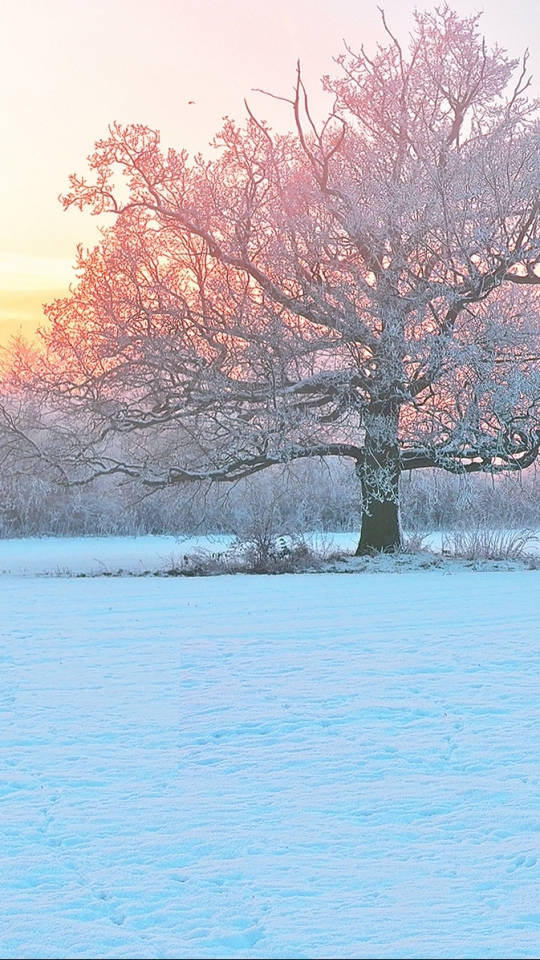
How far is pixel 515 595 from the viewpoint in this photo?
16.2 meters

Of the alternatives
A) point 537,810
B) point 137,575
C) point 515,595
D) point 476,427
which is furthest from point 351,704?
point 137,575

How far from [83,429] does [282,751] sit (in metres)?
15.8

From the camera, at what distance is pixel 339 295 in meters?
19.2

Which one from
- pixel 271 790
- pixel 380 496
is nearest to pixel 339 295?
pixel 380 496

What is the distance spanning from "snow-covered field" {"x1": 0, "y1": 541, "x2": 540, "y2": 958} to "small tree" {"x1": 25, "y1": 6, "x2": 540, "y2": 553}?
724cm

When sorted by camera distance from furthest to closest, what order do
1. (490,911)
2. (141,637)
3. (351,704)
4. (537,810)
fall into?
(141,637), (351,704), (537,810), (490,911)

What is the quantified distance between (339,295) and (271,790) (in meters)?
13.8

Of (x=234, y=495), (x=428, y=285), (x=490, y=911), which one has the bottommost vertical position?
(x=490, y=911)

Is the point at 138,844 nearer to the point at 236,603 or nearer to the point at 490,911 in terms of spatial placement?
the point at 490,911

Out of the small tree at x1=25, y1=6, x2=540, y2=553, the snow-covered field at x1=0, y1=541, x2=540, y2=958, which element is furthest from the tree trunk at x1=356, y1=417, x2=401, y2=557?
the snow-covered field at x1=0, y1=541, x2=540, y2=958

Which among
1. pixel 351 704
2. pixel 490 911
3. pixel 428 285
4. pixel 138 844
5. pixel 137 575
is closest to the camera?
pixel 490 911

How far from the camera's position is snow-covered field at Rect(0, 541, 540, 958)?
465 centimetres

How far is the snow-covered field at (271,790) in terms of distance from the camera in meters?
4.65

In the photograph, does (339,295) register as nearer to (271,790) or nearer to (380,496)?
(380,496)
